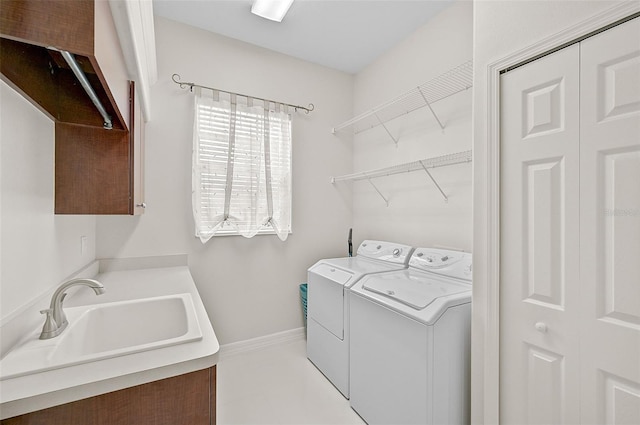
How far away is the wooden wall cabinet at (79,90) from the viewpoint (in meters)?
0.59

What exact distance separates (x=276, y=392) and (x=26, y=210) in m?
1.88

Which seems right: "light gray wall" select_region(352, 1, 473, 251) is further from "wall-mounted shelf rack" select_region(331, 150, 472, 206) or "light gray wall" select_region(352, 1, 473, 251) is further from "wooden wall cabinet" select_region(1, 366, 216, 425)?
"wooden wall cabinet" select_region(1, 366, 216, 425)

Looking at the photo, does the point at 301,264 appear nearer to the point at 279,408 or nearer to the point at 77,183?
the point at 279,408

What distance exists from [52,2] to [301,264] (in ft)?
8.65

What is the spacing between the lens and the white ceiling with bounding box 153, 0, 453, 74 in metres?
2.25

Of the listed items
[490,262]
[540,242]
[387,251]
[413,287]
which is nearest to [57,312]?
[413,287]

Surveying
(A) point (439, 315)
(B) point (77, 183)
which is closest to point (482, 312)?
(A) point (439, 315)

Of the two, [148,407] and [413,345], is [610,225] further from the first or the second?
[148,407]

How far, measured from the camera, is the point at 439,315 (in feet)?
4.73

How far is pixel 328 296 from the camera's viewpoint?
7.47 feet

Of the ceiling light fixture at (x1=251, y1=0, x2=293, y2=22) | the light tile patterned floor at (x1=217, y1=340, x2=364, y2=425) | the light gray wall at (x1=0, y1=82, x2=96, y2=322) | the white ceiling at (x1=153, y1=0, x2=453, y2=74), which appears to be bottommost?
the light tile patterned floor at (x1=217, y1=340, x2=364, y2=425)

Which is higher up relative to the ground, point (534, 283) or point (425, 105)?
point (425, 105)

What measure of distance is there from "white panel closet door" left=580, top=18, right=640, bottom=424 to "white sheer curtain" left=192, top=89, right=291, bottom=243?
219 cm

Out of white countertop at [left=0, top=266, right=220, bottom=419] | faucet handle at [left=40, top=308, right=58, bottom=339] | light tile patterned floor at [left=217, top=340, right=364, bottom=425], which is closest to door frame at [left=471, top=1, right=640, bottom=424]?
light tile patterned floor at [left=217, top=340, right=364, bottom=425]
